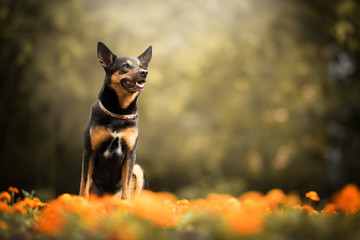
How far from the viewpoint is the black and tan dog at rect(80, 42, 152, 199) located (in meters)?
3.22

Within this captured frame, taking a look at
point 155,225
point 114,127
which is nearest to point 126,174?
point 114,127

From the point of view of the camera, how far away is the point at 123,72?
3246 millimetres

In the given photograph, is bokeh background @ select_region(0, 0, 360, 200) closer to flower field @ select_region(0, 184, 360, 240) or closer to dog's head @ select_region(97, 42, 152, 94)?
dog's head @ select_region(97, 42, 152, 94)

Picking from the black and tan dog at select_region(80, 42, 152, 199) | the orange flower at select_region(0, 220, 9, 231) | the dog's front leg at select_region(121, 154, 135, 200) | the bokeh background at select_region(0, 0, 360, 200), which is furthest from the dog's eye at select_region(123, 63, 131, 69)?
the bokeh background at select_region(0, 0, 360, 200)

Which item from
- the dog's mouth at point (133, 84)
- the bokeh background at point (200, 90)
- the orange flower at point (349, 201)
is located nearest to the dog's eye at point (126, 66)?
the dog's mouth at point (133, 84)

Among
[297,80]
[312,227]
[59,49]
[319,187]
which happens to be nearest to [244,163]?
[319,187]

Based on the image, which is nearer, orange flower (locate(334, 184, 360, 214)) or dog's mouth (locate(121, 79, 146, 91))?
orange flower (locate(334, 184, 360, 214))

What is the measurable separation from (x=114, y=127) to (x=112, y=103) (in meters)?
0.23

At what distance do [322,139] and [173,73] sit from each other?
14.1ft

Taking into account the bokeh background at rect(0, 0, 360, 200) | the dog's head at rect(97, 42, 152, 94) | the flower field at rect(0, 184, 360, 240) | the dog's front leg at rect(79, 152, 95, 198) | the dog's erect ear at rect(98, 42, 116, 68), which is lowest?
the flower field at rect(0, 184, 360, 240)

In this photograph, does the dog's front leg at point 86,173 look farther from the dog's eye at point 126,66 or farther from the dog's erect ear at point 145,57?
the dog's erect ear at point 145,57

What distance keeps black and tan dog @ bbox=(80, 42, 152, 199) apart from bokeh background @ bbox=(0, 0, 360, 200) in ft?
14.5

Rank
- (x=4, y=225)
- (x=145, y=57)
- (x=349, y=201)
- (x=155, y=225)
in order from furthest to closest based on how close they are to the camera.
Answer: (x=145, y=57), (x=349, y=201), (x=4, y=225), (x=155, y=225)

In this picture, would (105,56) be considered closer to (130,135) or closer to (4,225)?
(130,135)
